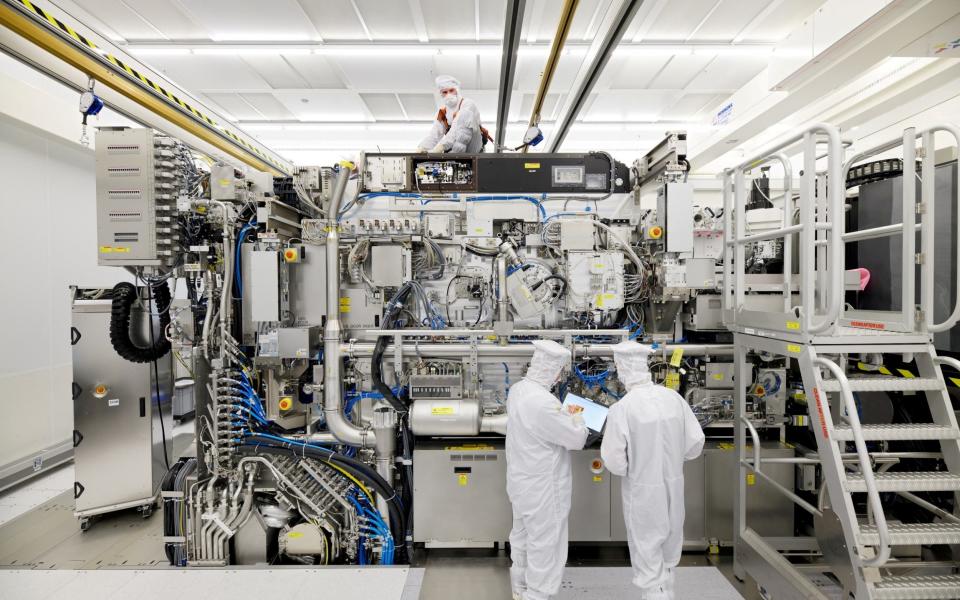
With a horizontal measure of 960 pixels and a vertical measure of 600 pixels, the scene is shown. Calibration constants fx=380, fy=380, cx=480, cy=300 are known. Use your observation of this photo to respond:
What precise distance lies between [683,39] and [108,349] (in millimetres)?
6697

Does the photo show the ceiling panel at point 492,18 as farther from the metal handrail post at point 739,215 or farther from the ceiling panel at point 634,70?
the metal handrail post at point 739,215

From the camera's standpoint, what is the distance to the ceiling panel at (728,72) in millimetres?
4605

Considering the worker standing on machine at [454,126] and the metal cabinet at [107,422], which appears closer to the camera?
the metal cabinet at [107,422]

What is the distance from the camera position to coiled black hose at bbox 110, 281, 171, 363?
2.85 metres

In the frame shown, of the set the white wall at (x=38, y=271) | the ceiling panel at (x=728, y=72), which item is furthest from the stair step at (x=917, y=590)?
the white wall at (x=38, y=271)

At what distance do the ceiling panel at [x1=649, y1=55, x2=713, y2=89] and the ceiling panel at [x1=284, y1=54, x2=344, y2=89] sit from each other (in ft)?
13.5

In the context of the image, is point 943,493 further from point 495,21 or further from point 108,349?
point 108,349

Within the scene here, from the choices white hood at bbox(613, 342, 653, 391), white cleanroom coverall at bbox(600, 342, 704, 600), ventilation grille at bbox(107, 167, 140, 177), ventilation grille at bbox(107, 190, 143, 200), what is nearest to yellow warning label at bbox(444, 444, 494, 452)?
white cleanroom coverall at bbox(600, 342, 704, 600)

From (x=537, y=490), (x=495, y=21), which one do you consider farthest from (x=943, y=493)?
(x=495, y=21)

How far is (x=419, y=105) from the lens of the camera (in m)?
5.59

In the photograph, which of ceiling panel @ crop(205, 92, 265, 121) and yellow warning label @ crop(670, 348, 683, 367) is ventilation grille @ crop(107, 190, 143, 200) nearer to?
ceiling panel @ crop(205, 92, 265, 121)

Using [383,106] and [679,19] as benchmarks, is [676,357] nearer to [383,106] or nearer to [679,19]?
[679,19]

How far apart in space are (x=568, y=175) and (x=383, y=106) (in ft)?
11.6

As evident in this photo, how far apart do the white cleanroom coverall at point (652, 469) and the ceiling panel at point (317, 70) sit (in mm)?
4816
